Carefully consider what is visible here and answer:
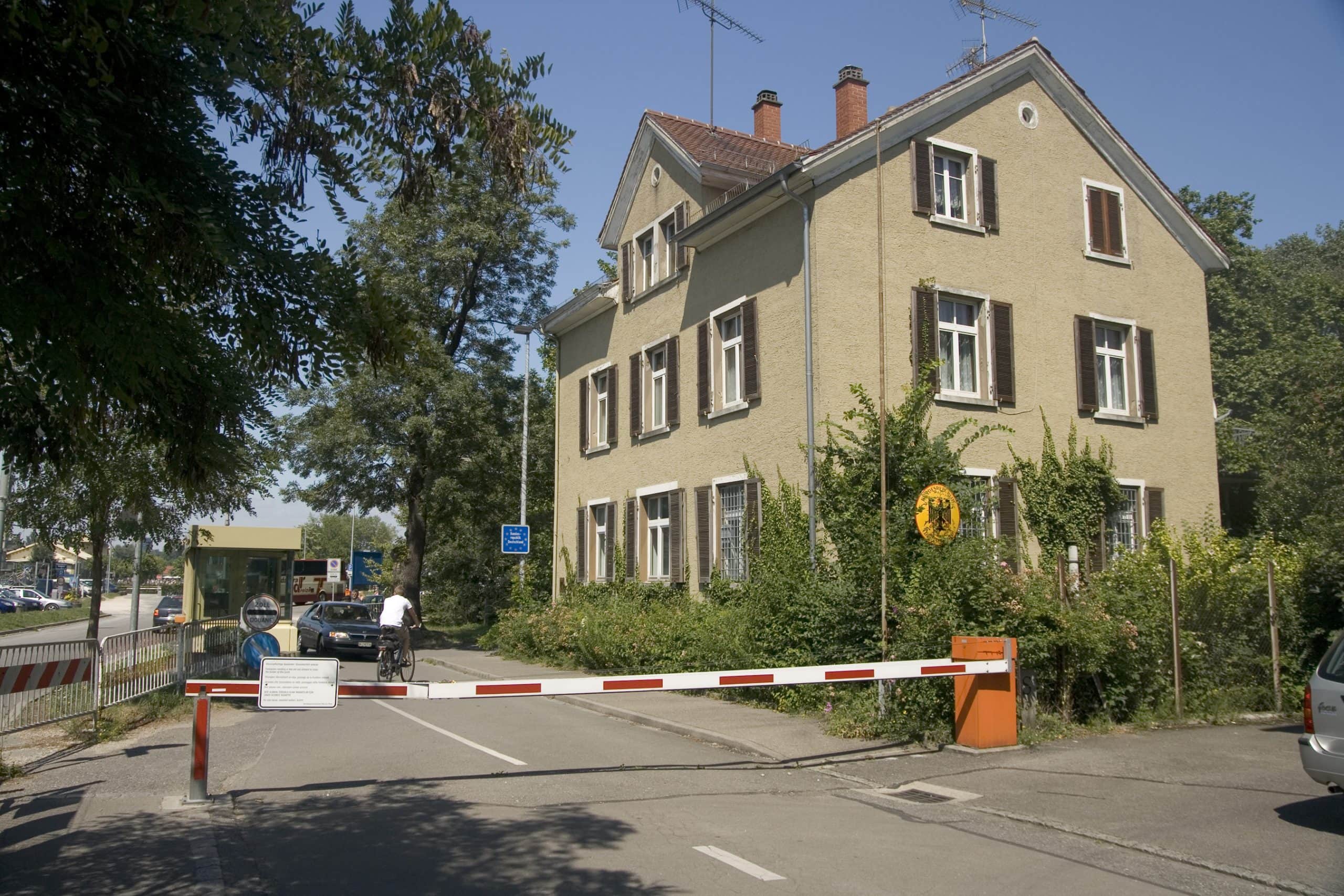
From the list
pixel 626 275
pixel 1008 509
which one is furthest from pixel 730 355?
pixel 1008 509

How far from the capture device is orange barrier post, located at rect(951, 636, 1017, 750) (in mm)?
10875

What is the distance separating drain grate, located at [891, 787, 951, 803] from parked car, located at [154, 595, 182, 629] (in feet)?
89.9

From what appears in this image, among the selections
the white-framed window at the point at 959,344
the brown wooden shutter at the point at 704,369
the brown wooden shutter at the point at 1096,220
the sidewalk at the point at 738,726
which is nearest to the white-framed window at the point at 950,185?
the white-framed window at the point at 959,344

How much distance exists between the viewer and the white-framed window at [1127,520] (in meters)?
19.3

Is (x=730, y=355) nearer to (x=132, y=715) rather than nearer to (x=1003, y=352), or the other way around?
(x=1003, y=352)

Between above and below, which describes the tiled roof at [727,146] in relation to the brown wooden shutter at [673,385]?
above

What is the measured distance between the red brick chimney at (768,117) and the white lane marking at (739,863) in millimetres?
19314

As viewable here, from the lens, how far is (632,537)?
74.2ft

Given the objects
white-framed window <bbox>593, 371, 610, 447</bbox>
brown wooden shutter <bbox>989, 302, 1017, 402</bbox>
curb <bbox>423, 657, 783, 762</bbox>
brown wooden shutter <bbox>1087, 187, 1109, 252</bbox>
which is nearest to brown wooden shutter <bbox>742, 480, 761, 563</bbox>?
curb <bbox>423, 657, 783, 762</bbox>

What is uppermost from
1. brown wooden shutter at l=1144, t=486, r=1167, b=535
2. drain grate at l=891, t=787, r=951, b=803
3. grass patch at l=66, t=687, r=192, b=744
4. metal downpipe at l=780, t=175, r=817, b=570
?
metal downpipe at l=780, t=175, r=817, b=570

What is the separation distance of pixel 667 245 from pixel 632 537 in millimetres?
6124

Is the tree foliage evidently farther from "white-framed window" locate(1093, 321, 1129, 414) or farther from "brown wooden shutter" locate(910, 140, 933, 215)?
"brown wooden shutter" locate(910, 140, 933, 215)

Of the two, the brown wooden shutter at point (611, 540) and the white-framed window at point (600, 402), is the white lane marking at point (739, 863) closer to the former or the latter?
the brown wooden shutter at point (611, 540)

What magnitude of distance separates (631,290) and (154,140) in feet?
59.8
